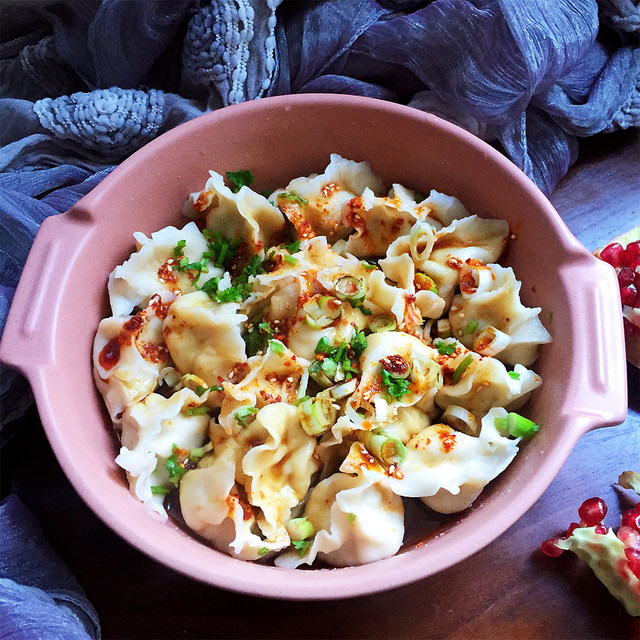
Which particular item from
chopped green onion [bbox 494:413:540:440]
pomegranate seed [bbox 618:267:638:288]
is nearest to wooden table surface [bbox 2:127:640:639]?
chopped green onion [bbox 494:413:540:440]

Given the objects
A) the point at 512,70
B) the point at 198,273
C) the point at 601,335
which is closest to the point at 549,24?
the point at 512,70

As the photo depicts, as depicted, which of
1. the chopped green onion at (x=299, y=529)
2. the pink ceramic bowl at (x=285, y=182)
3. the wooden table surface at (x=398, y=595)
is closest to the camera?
the pink ceramic bowl at (x=285, y=182)

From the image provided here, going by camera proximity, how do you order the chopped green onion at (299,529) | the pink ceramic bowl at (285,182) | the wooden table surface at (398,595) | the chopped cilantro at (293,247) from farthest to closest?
1. the chopped cilantro at (293,247)
2. the wooden table surface at (398,595)
3. the chopped green onion at (299,529)
4. the pink ceramic bowl at (285,182)

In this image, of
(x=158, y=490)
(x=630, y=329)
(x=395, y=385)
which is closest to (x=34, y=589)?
(x=158, y=490)

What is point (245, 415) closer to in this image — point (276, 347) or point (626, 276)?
point (276, 347)

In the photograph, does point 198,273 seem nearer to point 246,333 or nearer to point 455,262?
point 246,333

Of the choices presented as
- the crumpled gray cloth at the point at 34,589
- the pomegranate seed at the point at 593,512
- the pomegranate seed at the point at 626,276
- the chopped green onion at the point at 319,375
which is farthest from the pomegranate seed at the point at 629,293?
the crumpled gray cloth at the point at 34,589

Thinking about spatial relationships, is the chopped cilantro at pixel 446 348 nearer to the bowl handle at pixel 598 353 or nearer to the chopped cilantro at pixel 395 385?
the chopped cilantro at pixel 395 385
